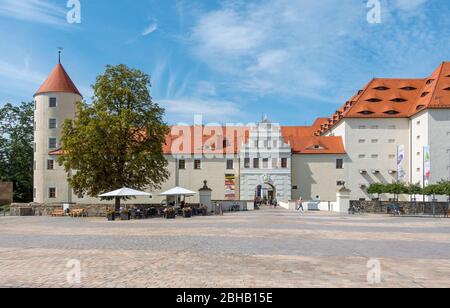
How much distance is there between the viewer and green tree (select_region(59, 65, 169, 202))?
39156 mm

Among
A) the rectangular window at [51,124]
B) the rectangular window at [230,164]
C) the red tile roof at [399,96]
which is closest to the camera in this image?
the rectangular window at [51,124]

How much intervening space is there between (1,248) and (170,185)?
53.4 meters

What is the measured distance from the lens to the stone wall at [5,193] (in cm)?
6588

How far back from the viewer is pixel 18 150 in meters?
75.8

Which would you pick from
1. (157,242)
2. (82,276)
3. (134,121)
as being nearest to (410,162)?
(134,121)

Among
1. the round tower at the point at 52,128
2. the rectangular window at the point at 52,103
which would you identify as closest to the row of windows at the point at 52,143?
the round tower at the point at 52,128

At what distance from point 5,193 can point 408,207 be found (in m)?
48.5

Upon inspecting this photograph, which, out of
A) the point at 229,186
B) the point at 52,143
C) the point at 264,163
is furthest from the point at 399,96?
the point at 52,143

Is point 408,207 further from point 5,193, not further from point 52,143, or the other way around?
point 5,193

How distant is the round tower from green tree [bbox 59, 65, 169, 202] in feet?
71.9

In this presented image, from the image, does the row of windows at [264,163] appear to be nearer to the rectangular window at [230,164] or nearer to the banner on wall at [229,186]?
the rectangular window at [230,164]

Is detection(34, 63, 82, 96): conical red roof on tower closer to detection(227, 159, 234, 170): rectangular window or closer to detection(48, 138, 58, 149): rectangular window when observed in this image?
detection(48, 138, 58, 149): rectangular window

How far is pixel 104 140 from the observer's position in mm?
39375

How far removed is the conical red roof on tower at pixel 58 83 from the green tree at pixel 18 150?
16.2 metres
